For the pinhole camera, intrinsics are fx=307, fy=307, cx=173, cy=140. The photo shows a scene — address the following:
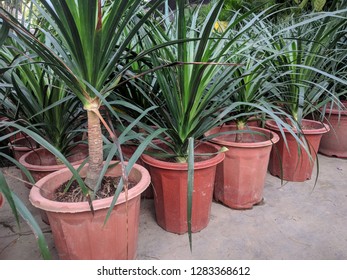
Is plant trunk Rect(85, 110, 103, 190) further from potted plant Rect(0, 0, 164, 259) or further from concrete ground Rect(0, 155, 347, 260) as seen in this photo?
concrete ground Rect(0, 155, 347, 260)

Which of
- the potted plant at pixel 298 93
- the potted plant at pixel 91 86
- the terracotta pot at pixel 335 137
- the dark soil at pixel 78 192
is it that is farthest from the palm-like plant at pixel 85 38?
the terracotta pot at pixel 335 137

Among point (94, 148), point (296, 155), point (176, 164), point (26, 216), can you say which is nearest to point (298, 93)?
point (296, 155)

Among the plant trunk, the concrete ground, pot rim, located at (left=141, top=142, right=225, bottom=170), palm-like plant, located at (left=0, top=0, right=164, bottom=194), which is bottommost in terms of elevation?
the concrete ground

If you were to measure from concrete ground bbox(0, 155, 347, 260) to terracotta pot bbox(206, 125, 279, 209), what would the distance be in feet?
0.18

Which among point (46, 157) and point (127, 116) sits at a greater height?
point (127, 116)

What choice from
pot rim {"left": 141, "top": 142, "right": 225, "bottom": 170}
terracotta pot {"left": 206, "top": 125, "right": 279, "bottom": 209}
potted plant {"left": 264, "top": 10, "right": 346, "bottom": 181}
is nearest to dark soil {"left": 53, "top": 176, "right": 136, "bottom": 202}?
pot rim {"left": 141, "top": 142, "right": 225, "bottom": 170}

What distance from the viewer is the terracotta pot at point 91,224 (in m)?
0.86

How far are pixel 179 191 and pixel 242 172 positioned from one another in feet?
1.24

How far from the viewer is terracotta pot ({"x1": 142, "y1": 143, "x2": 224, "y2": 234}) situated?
1161 millimetres

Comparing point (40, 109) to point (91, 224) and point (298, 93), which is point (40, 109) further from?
point (298, 93)

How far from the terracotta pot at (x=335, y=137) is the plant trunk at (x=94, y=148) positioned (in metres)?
1.68

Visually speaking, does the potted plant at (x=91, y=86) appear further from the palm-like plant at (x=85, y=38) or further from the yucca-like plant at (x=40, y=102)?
the yucca-like plant at (x=40, y=102)

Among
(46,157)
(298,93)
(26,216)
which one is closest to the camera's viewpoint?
(26,216)

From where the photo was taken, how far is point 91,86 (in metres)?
0.74
